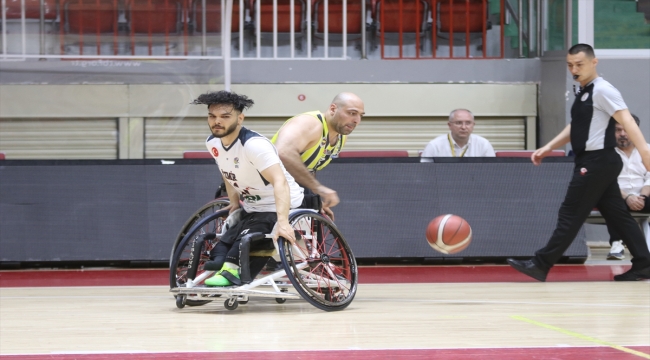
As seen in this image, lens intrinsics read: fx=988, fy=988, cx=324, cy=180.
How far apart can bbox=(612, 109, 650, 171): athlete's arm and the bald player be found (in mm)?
2051

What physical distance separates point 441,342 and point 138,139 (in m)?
6.07

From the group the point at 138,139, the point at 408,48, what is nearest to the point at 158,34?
the point at 138,139

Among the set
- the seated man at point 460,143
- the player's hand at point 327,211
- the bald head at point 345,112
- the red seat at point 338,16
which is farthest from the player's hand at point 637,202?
the red seat at point 338,16

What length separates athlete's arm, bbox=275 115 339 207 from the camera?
5.97 metres

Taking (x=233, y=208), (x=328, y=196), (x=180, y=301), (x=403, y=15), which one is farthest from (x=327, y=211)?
(x=403, y=15)

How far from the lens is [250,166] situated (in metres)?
5.66

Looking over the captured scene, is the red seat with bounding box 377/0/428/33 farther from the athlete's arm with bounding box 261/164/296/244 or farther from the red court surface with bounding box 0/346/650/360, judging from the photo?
the red court surface with bounding box 0/346/650/360

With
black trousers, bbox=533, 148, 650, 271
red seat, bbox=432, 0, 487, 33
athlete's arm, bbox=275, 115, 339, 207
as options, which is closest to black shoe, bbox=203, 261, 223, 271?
athlete's arm, bbox=275, 115, 339, 207

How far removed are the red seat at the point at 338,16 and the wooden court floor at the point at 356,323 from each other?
5.67m

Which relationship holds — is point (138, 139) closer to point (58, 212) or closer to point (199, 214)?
point (58, 212)

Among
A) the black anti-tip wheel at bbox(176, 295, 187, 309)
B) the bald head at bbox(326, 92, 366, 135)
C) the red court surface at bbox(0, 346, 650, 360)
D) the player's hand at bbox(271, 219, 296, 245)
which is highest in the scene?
the bald head at bbox(326, 92, 366, 135)

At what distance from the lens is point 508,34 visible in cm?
1248

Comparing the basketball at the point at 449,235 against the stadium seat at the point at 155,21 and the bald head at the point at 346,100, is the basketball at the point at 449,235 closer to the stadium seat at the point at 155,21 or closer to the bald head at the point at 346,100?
the bald head at the point at 346,100

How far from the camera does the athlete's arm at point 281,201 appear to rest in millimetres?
5461
